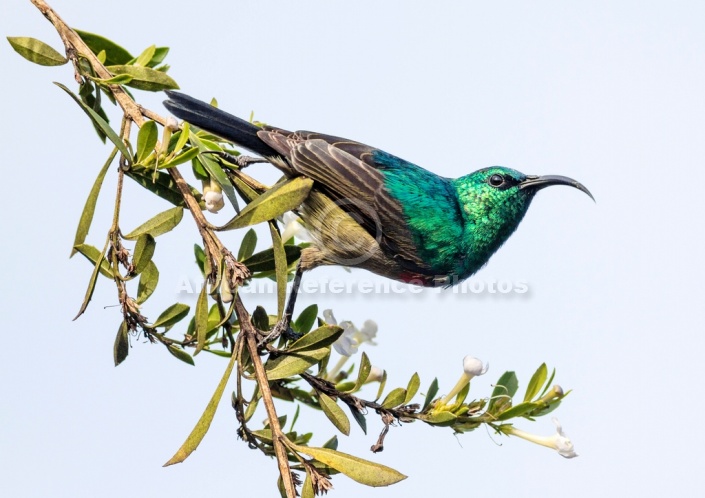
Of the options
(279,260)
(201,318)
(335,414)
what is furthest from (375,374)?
(201,318)

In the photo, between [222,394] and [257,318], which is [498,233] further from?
[222,394]

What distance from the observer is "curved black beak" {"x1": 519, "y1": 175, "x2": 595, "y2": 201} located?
16.1 feet

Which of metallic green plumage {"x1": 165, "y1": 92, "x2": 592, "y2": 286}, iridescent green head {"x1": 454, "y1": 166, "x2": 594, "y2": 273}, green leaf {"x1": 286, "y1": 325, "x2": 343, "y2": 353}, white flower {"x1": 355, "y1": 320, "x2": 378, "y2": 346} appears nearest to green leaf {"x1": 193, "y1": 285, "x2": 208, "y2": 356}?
green leaf {"x1": 286, "y1": 325, "x2": 343, "y2": 353}

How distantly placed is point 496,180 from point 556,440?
86.5 inches

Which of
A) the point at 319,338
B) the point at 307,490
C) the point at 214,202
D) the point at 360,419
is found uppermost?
the point at 214,202

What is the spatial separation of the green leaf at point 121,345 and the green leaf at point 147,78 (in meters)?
1.10

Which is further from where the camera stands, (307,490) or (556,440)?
(556,440)

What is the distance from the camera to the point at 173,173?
128 inches

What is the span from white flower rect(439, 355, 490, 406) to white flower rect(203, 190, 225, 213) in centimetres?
121

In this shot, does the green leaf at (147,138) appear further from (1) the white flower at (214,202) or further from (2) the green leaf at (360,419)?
(2) the green leaf at (360,419)

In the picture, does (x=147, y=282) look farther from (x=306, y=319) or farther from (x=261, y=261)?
(x=306, y=319)

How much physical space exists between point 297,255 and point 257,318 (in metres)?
0.47

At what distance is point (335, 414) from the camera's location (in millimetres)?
3061

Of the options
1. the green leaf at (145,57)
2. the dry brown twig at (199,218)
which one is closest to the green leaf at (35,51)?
the dry brown twig at (199,218)
